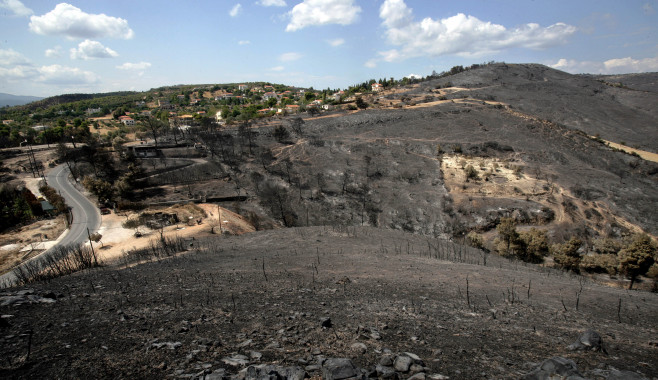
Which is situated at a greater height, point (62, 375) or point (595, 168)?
point (62, 375)

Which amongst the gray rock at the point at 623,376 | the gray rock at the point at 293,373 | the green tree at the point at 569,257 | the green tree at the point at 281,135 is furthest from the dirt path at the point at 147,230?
the green tree at the point at 569,257

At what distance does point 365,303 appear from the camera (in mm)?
9727

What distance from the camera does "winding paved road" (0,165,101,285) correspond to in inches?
1222

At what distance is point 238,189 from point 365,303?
3637 centimetres

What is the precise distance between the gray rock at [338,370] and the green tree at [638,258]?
25913mm

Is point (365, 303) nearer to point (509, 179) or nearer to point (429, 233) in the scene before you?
point (429, 233)

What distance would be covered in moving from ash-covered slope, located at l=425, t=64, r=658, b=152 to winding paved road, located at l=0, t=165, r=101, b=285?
85.3m

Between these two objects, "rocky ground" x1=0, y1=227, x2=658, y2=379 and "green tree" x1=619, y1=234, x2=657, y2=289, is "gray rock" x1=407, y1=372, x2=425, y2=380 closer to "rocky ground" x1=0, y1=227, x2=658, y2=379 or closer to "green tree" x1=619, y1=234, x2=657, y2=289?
"rocky ground" x1=0, y1=227, x2=658, y2=379

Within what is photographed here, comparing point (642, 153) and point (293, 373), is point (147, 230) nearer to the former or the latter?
point (293, 373)

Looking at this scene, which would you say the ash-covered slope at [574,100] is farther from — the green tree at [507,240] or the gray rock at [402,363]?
the gray rock at [402,363]

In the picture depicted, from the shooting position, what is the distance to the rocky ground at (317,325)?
18.6 ft

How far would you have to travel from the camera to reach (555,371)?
522 cm

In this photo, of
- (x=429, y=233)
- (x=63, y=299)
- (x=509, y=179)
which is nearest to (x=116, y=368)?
(x=63, y=299)

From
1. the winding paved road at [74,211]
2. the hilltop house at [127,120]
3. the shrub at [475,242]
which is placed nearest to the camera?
the shrub at [475,242]
